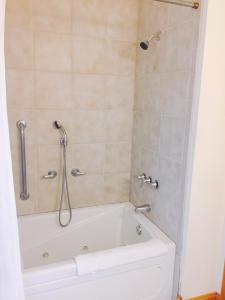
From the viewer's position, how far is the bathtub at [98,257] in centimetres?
133

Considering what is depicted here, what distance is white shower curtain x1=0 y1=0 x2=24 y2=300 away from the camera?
899 mm

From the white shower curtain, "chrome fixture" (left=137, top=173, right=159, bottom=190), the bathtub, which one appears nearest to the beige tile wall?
the bathtub

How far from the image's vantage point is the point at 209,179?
151 cm

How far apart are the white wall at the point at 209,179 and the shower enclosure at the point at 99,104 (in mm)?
86

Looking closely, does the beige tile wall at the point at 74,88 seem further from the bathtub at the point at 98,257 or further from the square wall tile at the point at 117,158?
the bathtub at the point at 98,257

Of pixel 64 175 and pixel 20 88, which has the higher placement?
pixel 20 88

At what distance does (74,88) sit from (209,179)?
3.72ft

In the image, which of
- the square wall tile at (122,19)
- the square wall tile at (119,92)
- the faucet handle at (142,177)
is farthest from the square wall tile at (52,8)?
the faucet handle at (142,177)

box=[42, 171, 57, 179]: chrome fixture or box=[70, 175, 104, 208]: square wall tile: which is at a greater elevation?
box=[42, 171, 57, 179]: chrome fixture

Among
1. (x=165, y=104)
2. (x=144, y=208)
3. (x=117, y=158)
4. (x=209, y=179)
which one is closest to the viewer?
(x=209, y=179)

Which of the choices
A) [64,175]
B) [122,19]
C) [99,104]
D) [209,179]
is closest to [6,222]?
[64,175]

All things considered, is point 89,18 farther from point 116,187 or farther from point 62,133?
point 116,187

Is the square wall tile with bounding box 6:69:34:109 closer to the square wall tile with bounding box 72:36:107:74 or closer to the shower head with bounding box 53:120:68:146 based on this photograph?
the shower head with bounding box 53:120:68:146

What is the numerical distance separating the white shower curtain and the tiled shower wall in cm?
97
